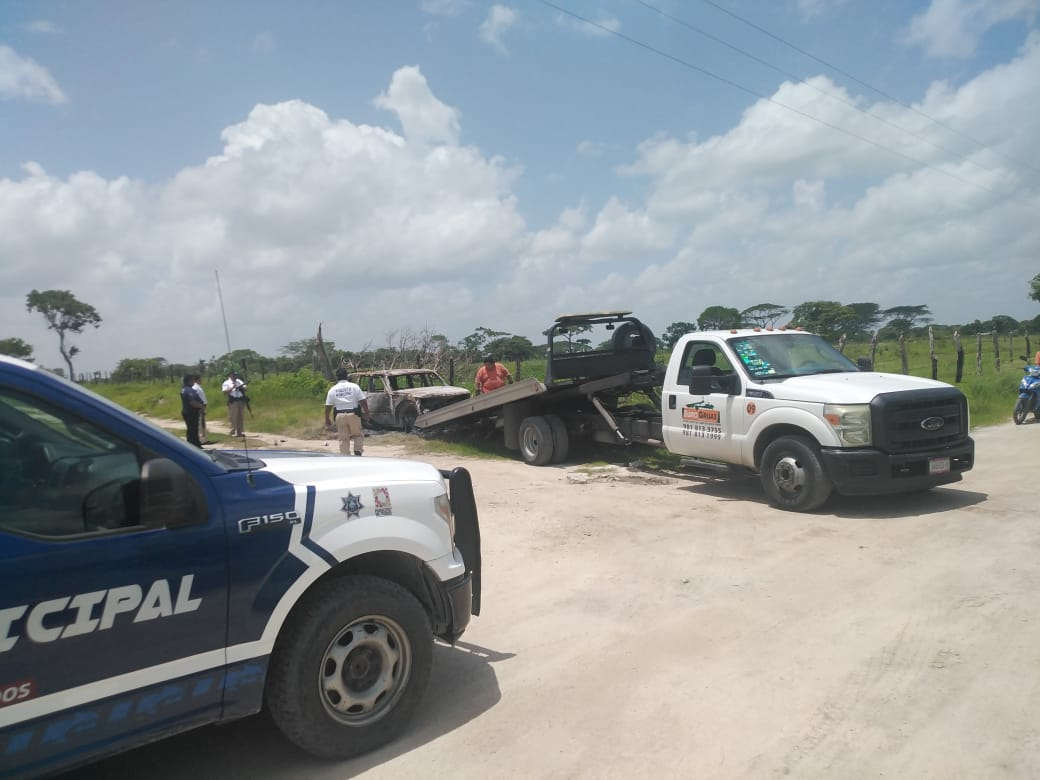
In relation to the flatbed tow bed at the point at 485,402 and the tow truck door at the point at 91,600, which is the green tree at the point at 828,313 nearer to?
the flatbed tow bed at the point at 485,402

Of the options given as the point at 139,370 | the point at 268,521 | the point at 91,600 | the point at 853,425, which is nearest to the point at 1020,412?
the point at 853,425

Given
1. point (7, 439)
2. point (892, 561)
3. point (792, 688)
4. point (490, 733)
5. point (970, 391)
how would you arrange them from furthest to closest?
point (970, 391)
point (892, 561)
point (792, 688)
point (490, 733)
point (7, 439)

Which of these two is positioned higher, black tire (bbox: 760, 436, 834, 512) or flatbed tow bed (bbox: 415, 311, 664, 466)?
flatbed tow bed (bbox: 415, 311, 664, 466)

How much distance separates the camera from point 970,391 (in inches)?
710

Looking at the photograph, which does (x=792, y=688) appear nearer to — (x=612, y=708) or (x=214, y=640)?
(x=612, y=708)

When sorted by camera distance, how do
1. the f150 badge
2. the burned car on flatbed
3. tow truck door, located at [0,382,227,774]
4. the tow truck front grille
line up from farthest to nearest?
1. the burned car on flatbed
2. the tow truck front grille
3. the f150 badge
4. tow truck door, located at [0,382,227,774]

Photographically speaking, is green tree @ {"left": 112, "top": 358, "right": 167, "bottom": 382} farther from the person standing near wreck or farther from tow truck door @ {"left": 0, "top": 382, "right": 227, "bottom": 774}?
tow truck door @ {"left": 0, "top": 382, "right": 227, "bottom": 774}

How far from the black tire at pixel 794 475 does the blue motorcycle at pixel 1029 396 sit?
33.1 ft

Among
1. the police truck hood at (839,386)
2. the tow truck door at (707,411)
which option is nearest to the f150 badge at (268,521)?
the police truck hood at (839,386)

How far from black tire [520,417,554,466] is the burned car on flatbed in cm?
482

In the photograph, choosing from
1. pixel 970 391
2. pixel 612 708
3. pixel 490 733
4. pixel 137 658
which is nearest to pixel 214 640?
pixel 137 658

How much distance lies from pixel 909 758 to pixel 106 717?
10.6 ft

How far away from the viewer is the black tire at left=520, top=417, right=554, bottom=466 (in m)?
12.0

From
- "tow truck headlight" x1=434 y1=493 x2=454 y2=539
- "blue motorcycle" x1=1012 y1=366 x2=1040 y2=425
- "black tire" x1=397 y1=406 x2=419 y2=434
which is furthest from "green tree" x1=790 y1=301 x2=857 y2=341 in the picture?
"tow truck headlight" x1=434 y1=493 x2=454 y2=539
